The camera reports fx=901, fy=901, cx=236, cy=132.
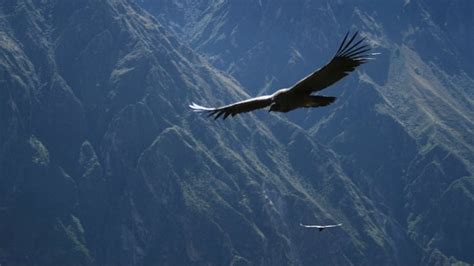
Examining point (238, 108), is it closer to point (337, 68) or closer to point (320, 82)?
point (320, 82)

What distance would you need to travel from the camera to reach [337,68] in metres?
15.6

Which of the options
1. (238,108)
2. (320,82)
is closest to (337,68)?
(320,82)

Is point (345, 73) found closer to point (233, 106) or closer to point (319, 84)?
point (319, 84)

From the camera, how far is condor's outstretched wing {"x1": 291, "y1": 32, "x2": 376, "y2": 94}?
15281 millimetres

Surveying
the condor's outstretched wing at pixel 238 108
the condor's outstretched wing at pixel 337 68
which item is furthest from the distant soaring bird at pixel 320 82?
the condor's outstretched wing at pixel 238 108

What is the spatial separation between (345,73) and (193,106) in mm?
3024

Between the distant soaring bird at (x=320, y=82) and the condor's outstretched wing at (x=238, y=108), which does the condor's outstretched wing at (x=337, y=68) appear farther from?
the condor's outstretched wing at (x=238, y=108)

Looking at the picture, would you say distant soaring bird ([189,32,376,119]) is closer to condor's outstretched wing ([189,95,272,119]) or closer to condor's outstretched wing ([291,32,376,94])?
condor's outstretched wing ([291,32,376,94])

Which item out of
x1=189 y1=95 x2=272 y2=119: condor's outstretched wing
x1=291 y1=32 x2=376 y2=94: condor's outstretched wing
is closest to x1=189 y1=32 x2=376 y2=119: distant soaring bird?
x1=291 y1=32 x2=376 y2=94: condor's outstretched wing

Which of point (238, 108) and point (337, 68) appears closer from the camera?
point (337, 68)

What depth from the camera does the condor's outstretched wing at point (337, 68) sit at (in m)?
15.3

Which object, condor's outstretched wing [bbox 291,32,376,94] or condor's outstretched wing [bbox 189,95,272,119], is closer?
condor's outstretched wing [bbox 291,32,376,94]

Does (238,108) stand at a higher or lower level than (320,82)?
higher

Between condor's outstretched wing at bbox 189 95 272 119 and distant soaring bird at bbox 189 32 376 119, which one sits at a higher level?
condor's outstretched wing at bbox 189 95 272 119
